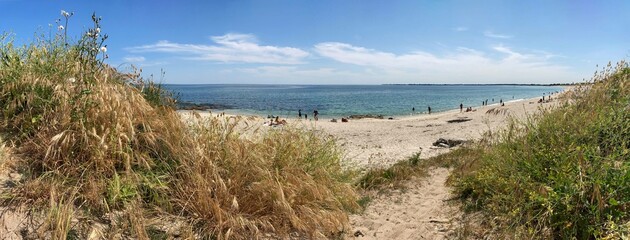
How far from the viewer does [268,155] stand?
15.9 ft

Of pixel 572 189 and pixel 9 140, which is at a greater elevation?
pixel 9 140

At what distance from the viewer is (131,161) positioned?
393 cm

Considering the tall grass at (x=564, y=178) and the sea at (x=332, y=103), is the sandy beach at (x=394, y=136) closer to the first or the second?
the tall grass at (x=564, y=178)

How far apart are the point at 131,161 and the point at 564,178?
454 cm

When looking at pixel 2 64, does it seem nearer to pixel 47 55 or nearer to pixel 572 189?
pixel 47 55

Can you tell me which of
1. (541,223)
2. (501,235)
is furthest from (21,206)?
(541,223)

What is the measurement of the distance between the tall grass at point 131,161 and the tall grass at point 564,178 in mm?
2112

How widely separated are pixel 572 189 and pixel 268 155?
132 inches

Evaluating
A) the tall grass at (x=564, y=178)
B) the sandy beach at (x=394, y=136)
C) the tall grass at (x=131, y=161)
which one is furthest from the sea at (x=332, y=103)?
the tall grass at (x=564, y=178)

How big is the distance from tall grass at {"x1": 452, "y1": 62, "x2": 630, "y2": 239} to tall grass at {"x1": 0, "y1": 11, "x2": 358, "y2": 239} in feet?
6.93

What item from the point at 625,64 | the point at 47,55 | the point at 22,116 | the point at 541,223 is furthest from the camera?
the point at 625,64

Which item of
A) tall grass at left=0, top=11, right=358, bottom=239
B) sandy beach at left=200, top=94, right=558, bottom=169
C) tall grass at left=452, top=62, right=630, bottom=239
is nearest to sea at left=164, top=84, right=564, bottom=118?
tall grass at left=0, top=11, right=358, bottom=239

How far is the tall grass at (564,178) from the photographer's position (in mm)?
3381

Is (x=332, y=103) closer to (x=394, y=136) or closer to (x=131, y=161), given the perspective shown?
(x=394, y=136)
